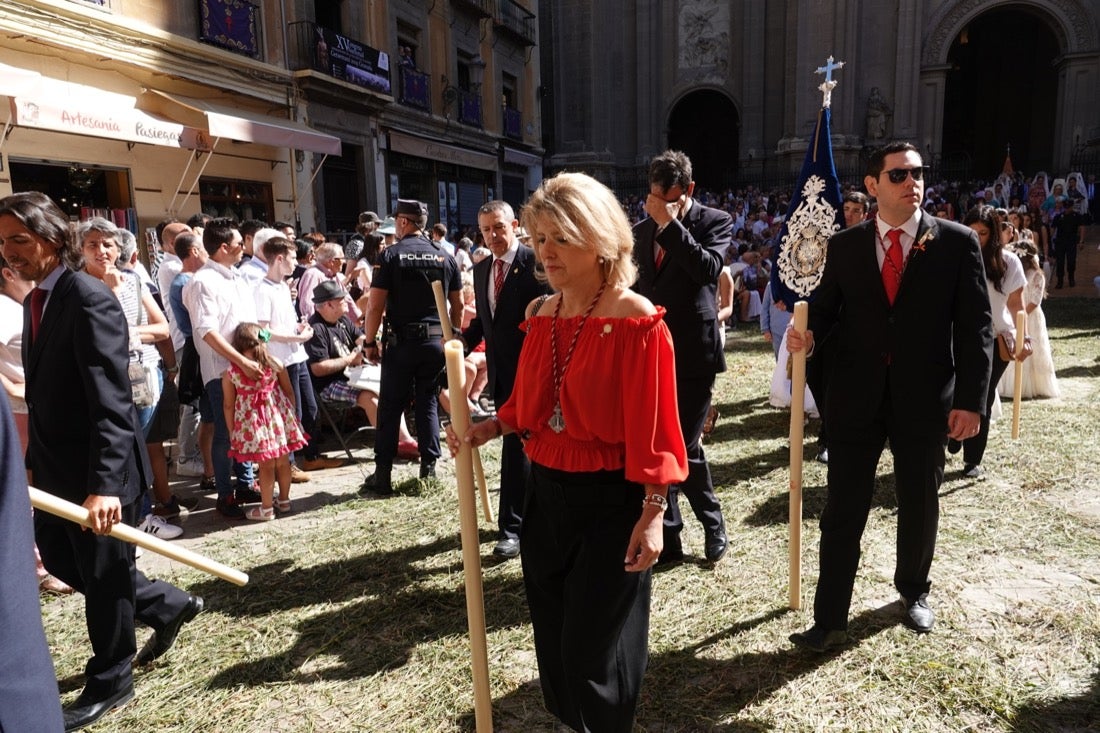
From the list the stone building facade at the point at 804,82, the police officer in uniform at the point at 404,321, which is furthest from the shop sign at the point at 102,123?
the stone building facade at the point at 804,82

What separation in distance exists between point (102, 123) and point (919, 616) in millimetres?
10595

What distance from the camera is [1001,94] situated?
33.2m

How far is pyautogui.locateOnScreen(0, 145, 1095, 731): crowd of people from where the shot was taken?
7.38ft

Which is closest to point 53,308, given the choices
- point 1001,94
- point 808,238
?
point 808,238

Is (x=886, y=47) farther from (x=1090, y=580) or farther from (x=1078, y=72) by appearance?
(x=1090, y=580)

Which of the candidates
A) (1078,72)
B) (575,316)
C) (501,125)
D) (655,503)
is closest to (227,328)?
(575,316)

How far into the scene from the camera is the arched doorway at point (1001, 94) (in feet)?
101

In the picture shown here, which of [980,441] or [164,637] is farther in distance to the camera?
[980,441]

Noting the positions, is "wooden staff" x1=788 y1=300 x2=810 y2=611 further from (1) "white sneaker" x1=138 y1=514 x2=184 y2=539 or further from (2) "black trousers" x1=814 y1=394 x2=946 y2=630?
(1) "white sneaker" x1=138 y1=514 x2=184 y2=539

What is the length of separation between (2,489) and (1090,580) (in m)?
4.70

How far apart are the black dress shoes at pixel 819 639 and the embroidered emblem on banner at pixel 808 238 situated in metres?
2.45

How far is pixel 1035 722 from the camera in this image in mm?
2754

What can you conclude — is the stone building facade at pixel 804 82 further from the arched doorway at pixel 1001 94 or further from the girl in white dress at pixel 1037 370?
the girl in white dress at pixel 1037 370

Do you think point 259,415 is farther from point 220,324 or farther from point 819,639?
point 819,639
